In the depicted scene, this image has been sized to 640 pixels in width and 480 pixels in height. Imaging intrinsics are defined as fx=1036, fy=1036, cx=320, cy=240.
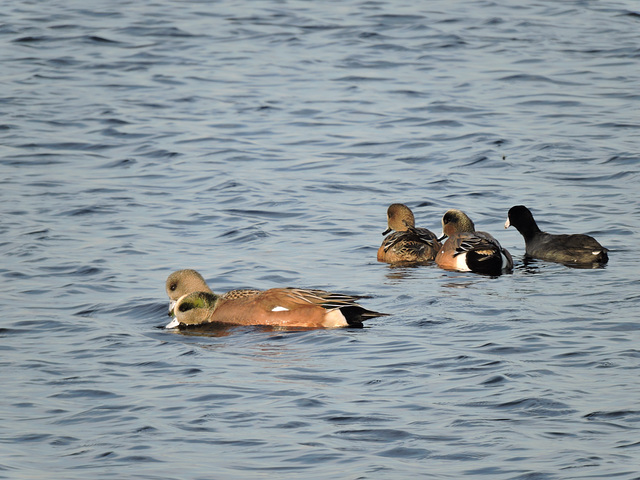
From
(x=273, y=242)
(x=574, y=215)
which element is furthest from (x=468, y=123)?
(x=273, y=242)

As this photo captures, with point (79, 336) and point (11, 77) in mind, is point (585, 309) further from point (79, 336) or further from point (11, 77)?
point (11, 77)

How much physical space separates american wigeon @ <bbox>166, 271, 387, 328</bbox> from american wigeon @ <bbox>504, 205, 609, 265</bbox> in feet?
10.1

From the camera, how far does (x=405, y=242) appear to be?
12531 mm

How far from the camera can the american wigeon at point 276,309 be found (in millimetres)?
9516

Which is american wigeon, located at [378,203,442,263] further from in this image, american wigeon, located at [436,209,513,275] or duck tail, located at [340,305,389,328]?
duck tail, located at [340,305,389,328]

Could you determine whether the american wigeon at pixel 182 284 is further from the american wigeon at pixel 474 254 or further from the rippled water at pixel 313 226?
the american wigeon at pixel 474 254

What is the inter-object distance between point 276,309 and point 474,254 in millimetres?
2974

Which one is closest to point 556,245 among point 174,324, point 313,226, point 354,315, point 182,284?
point 313,226

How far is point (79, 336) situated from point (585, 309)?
465 centimetres

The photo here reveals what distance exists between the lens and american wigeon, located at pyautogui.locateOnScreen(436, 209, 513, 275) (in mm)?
11648

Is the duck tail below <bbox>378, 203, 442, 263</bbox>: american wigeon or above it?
above

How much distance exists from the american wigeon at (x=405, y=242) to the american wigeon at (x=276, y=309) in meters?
2.57

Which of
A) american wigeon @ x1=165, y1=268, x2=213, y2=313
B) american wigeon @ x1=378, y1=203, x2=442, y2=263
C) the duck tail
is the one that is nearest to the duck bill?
american wigeon @ x1=165, y1=268, x2=213, y2=313

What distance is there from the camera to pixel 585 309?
9633 mm
